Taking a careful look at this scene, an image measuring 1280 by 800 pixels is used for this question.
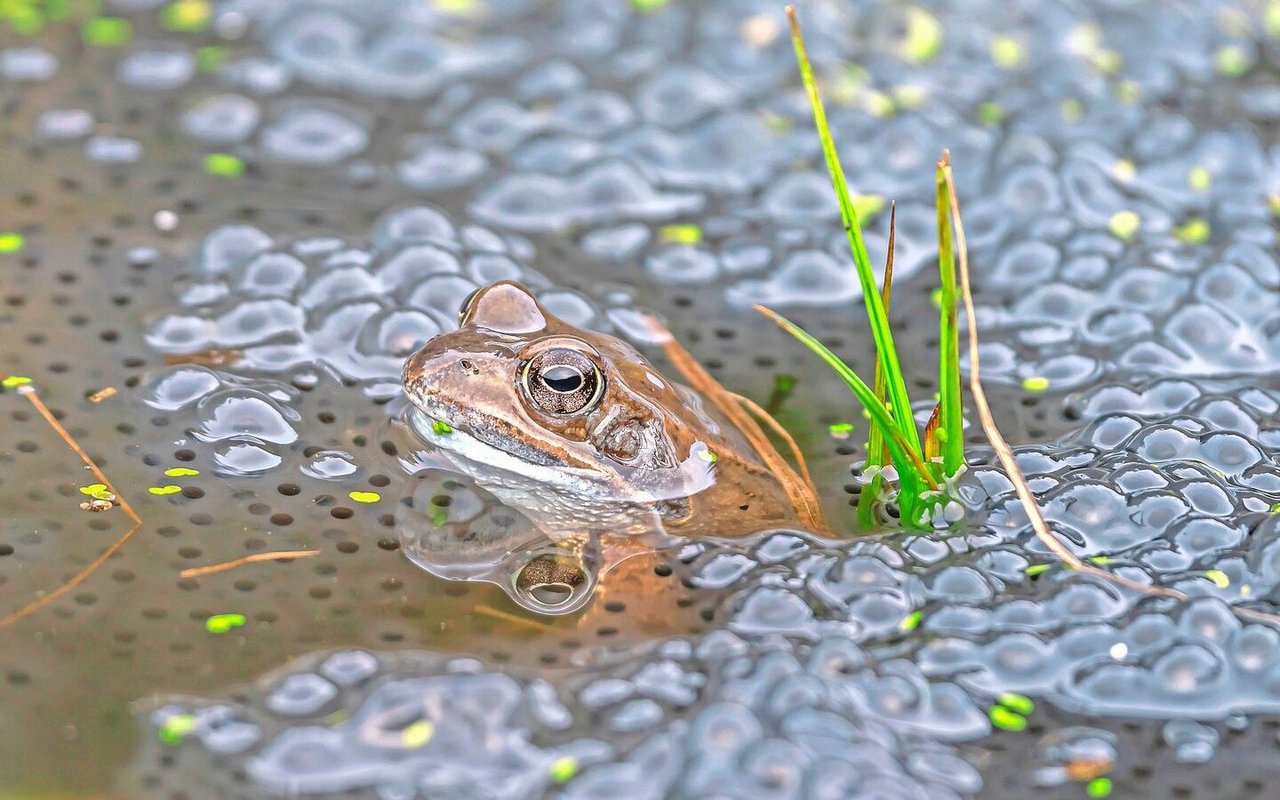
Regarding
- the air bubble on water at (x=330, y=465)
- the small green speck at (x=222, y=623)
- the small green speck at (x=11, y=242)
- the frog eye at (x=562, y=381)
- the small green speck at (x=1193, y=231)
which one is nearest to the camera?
the small green speck at (x=222, y=623)

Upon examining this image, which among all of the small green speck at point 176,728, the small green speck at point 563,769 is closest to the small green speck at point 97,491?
the small green speck at point 176,728

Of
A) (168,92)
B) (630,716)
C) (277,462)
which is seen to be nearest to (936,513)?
(630,716)

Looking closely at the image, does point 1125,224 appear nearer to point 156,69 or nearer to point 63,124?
point 156,69

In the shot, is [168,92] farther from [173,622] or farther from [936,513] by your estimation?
[936,513]

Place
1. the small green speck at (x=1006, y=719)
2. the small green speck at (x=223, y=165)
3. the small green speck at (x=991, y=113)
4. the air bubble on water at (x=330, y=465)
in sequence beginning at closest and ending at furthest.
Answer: the small green speck at (x=1006, y=719), the air bubble on water at (x=330, y=465), the small green speck at (x=223, y=165), the small green speck at (x=991, y=113)

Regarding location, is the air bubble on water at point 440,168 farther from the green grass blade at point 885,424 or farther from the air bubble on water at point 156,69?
the green grass blade at point 885,424

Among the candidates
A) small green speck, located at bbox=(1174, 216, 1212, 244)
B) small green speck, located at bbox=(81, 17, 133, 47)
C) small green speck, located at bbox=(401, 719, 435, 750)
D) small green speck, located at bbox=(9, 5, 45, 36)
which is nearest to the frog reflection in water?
small green speck, located at bbox=(401, 719, 435, 750)

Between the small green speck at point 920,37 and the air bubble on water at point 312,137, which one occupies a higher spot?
the small green speck at point 920,37
